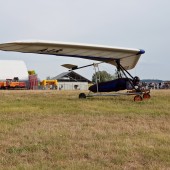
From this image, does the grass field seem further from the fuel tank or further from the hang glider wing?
the fuel tank

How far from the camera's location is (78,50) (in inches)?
590

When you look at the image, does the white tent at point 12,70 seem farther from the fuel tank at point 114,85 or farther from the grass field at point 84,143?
the grass field at point 84,143

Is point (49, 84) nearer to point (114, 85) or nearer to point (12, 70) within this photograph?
point (12, 70)

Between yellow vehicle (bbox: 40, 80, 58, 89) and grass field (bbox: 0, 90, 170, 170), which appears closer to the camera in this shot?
grass field (bbox: 0, 90, 170, 170)

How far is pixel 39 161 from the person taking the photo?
425 cm

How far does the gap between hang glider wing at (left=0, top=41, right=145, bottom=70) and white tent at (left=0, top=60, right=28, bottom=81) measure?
5633 centimetres

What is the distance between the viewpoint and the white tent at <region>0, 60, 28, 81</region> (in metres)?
73.2

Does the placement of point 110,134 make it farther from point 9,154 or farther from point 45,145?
point 9,154

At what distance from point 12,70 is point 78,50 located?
63.3 meters

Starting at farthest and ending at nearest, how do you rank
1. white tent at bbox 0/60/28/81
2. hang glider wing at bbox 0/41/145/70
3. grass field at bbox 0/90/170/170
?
white tent at bbox 0/60/28/81
hang glider wing at bbox 0/41/145/70
grass field at bbox 0/90/170/170

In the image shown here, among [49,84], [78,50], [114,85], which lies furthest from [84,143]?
[49,84]

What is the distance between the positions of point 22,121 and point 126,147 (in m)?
3.34

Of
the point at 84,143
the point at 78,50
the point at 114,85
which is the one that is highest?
the point at 78,50

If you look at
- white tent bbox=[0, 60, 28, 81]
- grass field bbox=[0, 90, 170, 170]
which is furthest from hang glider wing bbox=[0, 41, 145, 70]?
white tent bbox=[0, 60, 28, 81]
